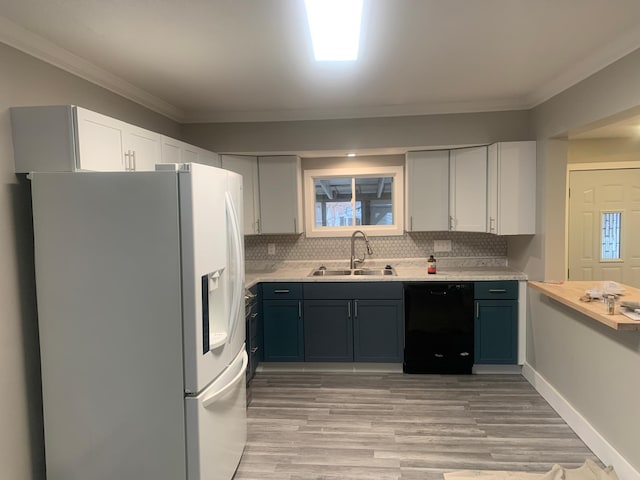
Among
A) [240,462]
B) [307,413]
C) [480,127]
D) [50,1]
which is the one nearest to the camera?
[50,1]

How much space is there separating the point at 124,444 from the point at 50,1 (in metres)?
2.02

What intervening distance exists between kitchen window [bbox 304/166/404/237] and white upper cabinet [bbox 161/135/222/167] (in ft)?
3.71

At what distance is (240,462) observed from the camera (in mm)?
2473

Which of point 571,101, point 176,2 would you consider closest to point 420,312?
point 571,101

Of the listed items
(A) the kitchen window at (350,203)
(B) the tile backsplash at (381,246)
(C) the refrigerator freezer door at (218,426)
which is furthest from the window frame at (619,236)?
(C) the refrigerator freezer door at (218,426)

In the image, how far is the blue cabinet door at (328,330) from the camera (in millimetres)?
3727

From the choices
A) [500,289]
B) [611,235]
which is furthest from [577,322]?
[611,235]

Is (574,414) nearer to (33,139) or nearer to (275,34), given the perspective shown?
(275,34)

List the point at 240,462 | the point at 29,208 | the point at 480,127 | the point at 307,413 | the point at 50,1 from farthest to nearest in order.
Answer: the point at 480,127 < the point at 307,413 < the point at 240,462 < the point at 29,208 < the point at 50,1

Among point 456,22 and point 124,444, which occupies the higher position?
point 456,22

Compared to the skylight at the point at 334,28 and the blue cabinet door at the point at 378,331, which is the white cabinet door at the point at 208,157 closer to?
the skylight at the point at 334,28

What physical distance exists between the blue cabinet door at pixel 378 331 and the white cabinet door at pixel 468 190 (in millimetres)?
991

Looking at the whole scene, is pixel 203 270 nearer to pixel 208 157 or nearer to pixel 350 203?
pixel 208 157

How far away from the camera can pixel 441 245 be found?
4.20m
